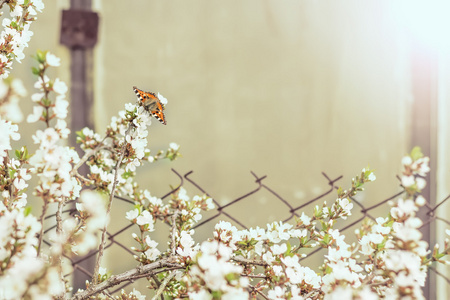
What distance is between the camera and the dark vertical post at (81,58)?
1808mm

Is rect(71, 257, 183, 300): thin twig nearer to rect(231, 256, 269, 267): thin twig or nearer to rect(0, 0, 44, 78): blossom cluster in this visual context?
rect(231, 256, 269, 267): thin twig

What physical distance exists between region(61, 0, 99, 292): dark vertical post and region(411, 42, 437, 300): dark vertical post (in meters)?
1.74

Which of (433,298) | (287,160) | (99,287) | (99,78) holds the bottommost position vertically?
(99,287)

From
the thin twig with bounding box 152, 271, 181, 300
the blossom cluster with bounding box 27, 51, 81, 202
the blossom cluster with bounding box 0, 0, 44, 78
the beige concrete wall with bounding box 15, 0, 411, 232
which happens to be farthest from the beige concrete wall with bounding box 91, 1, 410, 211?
the blossom cluster with bounding box 27, 51, 81, 202

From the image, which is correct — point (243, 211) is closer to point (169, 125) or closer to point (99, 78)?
point (169, 125)

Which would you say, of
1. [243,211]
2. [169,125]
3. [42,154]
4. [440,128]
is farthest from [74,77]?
[440,128]

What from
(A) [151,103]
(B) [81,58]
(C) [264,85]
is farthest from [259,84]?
(A) [151,103]

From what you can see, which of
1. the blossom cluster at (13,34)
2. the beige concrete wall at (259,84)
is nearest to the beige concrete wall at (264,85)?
the beige concrete wall at (259,84)

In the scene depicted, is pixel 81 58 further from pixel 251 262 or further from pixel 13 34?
pixel 251 262

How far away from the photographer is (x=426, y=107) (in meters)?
2.15

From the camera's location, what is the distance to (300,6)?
2.03m

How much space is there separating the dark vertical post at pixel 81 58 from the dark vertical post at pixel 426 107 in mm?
1738

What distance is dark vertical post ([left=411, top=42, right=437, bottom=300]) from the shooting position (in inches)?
83.7

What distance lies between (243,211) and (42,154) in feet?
4.31
